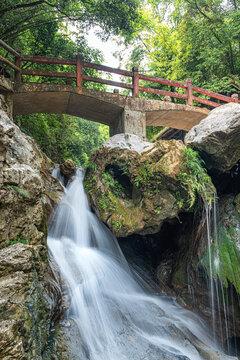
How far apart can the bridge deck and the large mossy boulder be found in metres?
2.61

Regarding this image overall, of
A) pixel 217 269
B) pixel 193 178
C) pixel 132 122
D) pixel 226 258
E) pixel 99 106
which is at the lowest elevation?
pixel 217 269

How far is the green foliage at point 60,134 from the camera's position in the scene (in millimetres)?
10680

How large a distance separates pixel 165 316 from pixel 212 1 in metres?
14.1

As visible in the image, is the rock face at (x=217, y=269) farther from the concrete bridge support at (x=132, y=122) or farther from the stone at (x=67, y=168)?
the stone at (x=67, y=168)

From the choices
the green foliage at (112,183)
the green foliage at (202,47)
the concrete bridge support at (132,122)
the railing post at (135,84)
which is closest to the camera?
the green foliage at (112,183)

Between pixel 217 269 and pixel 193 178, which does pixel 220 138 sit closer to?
pixel 193 178

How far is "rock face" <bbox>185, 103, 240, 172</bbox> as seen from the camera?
553 centimetres

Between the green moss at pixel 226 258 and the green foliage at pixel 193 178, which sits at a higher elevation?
the green foliage at pixel 193 178

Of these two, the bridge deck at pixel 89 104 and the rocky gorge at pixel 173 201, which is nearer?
the rocky gorge at pixel 173 201

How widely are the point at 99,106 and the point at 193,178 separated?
4.24 m

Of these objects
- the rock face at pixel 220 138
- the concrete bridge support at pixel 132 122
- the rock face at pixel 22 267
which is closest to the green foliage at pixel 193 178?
the rock face at pixel 220 138

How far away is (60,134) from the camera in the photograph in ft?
42.4

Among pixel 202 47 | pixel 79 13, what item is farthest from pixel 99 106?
pixel 202 47

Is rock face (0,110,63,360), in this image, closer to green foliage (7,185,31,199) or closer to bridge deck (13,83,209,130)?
green foliage (7,185,31,199)
